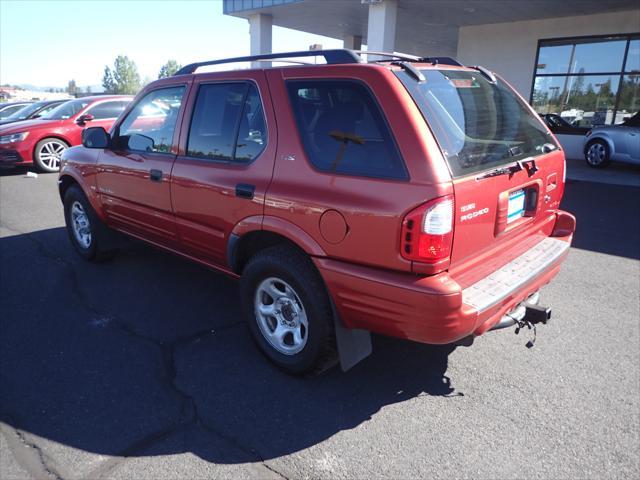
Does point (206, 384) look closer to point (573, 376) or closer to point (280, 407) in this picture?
point (280, 407)

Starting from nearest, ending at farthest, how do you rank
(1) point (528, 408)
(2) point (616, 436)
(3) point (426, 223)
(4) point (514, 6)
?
(3) point (426, 223)
(2) point (616, 436)
(1) point (528, 408)
(4) point (514, 6)

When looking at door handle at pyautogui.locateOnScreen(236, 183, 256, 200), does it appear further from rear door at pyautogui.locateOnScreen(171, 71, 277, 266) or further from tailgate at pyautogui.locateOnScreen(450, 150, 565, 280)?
tailgate at pyautogui.locateOnScreen(450, 150, 565, 280)

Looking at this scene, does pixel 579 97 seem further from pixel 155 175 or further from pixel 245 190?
pixel 245 190

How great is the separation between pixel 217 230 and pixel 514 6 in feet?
40.7

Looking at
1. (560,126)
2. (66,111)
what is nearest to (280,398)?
(66,111)

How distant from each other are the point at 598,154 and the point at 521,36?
4.89 m

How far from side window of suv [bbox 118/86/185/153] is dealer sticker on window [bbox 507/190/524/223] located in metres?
2.54

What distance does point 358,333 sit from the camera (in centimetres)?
290

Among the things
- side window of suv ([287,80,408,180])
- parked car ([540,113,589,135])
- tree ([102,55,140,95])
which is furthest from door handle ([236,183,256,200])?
tree ([102,55,140,95])

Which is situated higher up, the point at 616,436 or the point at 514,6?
the point at 514,6

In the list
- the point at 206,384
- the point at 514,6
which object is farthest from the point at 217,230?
the point at 514,6

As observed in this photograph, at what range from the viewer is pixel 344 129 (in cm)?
270

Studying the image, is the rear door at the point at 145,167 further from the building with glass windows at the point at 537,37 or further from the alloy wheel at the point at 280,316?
the building with glass windows at the point at 537,37

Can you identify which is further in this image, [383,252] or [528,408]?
[528,408]
